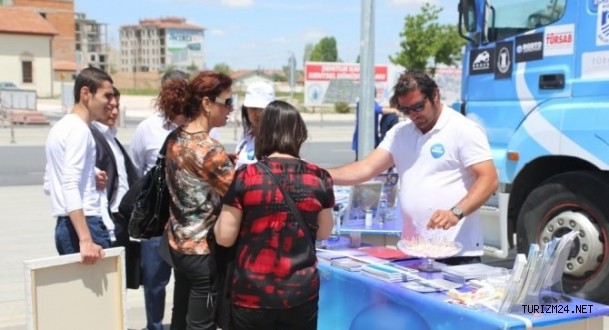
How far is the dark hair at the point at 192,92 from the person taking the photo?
A: 3.16 meters

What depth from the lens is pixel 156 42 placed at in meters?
168

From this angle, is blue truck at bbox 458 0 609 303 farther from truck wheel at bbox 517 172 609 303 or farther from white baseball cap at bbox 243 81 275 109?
white baseball cap at bbox 243 81 275 109

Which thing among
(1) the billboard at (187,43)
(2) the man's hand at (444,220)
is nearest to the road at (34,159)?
(2) the man's hand at (444,220)

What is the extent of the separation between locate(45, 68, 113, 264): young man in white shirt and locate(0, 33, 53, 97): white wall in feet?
237

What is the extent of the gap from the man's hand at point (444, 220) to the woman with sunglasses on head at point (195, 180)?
3.57ft

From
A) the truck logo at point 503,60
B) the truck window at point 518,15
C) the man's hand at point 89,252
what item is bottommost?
the man's hand at point 89,252

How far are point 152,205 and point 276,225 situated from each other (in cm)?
102

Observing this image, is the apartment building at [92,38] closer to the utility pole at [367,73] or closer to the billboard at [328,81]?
the billboard at [328,81]

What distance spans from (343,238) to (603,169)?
1936mm

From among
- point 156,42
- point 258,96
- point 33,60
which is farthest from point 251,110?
point 156,42

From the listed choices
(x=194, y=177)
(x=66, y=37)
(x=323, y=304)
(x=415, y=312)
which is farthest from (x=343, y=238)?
(x=66, y=37)

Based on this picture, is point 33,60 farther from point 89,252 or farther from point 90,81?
point 89,252

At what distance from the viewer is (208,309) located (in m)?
3.19

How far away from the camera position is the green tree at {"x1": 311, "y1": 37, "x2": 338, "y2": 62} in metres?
121
